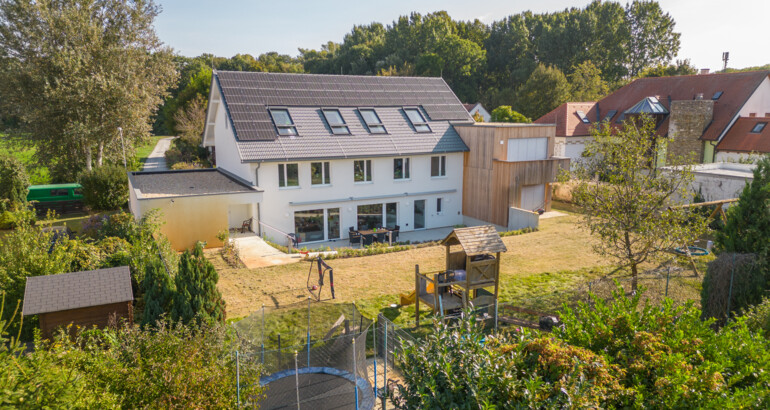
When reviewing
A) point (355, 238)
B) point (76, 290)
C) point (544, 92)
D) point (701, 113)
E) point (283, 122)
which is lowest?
point (355, 238)

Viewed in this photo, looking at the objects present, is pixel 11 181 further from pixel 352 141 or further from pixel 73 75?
pixel 352 141

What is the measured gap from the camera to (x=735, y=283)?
1190cm

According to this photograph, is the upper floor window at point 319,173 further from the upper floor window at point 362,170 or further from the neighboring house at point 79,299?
the neighboring house at point 79,299

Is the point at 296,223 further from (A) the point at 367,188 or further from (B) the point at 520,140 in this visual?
(B) the point at 520,140

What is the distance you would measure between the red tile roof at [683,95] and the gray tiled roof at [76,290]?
111 feet

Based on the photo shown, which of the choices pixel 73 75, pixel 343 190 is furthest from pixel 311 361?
pixel 73 75

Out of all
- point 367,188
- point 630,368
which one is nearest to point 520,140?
point 367,188

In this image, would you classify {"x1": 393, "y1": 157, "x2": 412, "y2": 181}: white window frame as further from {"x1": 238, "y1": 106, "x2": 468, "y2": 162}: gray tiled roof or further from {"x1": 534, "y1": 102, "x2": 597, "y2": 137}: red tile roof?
{"x1": 534, "y1": 102, "x2": 597, "y2": 137}: red tile roof

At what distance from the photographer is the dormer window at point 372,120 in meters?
25.9

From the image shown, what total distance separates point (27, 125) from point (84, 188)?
6813mm

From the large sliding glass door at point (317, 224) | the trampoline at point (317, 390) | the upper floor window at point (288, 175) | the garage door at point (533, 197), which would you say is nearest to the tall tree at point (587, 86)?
the garage door at point (533, 197)

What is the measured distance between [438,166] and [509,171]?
3.97 metres

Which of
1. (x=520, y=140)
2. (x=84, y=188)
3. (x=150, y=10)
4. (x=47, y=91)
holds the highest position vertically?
(x=150, y=10)

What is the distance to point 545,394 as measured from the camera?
218 inches
